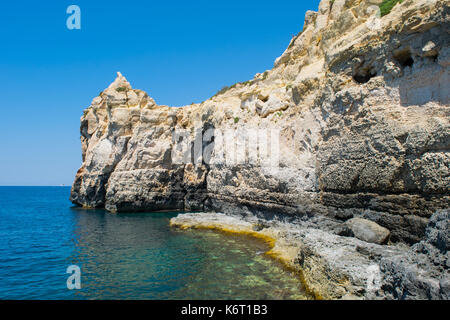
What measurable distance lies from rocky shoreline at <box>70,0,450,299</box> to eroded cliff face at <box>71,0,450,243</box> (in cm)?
7

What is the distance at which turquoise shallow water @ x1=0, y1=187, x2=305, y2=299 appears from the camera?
1214 centimetres

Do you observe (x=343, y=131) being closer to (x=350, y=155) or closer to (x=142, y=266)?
(x=350, y=155)

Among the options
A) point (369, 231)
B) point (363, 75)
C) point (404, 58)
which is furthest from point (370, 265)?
point (363, 75)

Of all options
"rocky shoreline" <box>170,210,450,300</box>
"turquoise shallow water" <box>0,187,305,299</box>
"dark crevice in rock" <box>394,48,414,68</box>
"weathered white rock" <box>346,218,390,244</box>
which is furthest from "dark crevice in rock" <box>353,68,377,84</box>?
"turquoise shallow water" <box>0,187,305,299</box>

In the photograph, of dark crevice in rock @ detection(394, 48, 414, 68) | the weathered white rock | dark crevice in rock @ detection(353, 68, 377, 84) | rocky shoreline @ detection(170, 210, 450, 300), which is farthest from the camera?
dark crevice in rock @ detection(353, 68, 377, 84)

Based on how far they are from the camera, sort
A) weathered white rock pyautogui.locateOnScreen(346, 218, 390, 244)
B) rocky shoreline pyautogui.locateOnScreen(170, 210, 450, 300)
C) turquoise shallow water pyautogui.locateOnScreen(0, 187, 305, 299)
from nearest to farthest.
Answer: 1. rocky shoreline pyautogui.locateOnScreen(170, 210, 450, 300)
2. turquoise shallow water pyautogui.locateOnScreen(0, 187, 305, 299)
3. weathered white rock pyautogui.locateOnScreen(346, 218, 390, 244)

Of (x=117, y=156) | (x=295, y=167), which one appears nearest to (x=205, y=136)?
(x=117, y=156)

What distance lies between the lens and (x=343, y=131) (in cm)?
1805

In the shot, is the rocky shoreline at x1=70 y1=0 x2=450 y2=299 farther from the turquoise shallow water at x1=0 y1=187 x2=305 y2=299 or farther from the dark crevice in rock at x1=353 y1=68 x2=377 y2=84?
the turquoise shallow water at x1=0 y1=187 x2=305 y2=299

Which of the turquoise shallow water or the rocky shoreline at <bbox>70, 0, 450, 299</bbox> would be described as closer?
the rocky shoreline at <bbox>70, 0, 450, 299</bbox>

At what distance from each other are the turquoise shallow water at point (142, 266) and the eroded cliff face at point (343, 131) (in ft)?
20.2

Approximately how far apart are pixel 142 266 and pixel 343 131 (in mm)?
14509

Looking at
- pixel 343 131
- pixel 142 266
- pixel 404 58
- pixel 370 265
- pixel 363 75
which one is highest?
pixel 404 58

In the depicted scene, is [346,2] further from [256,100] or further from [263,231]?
[263,231]
